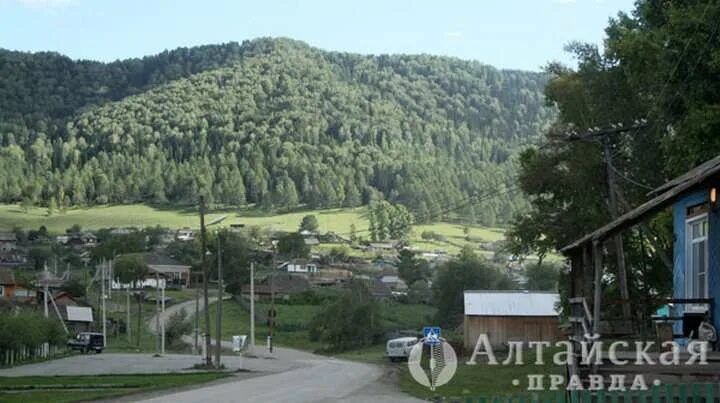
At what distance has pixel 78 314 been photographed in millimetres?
97188

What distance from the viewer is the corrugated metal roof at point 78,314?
9638cm

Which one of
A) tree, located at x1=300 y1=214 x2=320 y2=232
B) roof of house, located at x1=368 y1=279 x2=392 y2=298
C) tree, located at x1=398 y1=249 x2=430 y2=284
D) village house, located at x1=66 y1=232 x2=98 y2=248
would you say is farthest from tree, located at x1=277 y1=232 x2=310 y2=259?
village house, located at x1=66 y1=232 x2=98 y2=248

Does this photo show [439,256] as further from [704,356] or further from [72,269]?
[704,356]

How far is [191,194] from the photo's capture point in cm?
18900

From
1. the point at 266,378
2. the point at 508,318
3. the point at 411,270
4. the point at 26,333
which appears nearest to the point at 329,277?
Answer: the point at 411,270

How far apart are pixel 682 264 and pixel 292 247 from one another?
4699 inches

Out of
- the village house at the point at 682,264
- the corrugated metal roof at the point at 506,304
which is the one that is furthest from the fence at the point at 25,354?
the village house at the point at 682,264

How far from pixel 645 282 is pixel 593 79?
25.7ft

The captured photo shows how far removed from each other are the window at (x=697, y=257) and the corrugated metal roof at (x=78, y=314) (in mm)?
78167

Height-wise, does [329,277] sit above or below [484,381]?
above

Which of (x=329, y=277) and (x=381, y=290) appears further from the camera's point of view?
(x=329, y=277)

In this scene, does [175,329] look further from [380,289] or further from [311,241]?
[311,241]

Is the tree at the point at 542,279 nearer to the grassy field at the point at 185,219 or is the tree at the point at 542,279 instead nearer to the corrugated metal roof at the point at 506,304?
the grassy field at the point at 185,219

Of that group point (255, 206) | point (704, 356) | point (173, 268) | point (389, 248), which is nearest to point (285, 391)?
point (704, 356)
